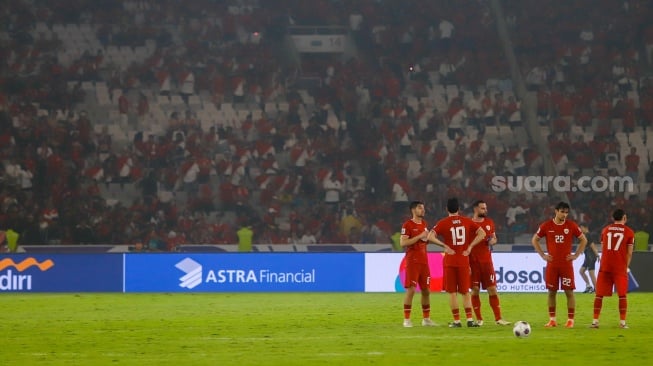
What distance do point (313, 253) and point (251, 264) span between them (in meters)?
1.65

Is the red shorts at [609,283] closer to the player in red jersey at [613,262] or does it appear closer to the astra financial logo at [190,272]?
the player in red jersey at [613,262]

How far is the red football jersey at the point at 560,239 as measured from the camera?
17.7 metres

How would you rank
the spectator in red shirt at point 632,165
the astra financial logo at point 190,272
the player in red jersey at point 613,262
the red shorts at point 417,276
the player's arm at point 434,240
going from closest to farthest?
the player in red jersey at point 613,262 < the player's arm at point 434,240 < the red shorts at point 417,276 < the astra financial logo at point 190,272 < the spectator in red shirt at point 632,165

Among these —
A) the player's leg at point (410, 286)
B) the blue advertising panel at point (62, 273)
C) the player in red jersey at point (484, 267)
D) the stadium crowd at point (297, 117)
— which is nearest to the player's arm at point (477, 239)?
the player in red jersey at point (484, 267)

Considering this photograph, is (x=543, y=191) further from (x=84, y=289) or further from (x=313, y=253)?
(x=84, y=289)

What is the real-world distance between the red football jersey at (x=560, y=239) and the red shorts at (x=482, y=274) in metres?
1.07

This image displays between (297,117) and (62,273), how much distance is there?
11545 millimetres

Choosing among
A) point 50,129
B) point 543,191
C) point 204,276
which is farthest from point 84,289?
point 543,191

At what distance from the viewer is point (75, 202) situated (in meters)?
35.7

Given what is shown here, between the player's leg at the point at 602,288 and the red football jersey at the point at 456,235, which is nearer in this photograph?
the player's leg at the point at 602,288

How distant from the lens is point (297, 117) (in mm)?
39031

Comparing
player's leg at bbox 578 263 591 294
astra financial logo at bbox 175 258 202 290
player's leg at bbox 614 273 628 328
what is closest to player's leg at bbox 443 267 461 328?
player's leg at bbox 614 273 628 328

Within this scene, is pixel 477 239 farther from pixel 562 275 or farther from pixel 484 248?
pixel 562 275

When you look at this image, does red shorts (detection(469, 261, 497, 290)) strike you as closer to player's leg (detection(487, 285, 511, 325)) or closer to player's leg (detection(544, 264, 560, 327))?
player's leg (detection(487, 285, 511, 325))
